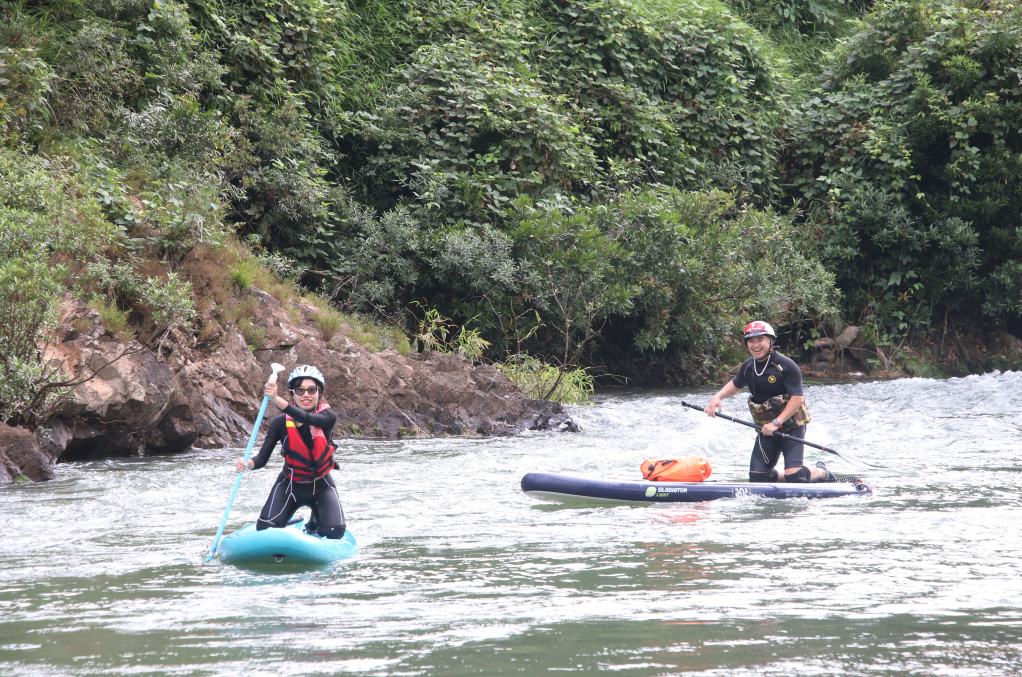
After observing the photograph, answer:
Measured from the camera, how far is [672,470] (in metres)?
8.54

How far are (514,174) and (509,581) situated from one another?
38.7ft

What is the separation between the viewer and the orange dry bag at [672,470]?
8523 mm

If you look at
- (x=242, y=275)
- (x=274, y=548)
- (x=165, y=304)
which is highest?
(x=242, y=275)

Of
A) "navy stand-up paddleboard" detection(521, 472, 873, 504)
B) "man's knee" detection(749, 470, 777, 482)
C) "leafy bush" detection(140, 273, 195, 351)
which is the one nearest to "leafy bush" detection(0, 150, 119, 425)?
"leafy bush" detection(140, 273, 195, 351)

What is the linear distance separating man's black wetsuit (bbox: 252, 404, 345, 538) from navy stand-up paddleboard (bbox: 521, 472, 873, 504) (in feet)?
7.49

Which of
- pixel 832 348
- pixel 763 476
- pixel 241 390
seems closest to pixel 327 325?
pixel 241 390

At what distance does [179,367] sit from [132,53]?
215 inches

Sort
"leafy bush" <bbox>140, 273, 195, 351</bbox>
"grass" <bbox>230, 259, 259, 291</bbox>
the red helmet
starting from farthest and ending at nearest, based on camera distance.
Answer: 1. "grass" <bbox>230, 259, 259, 291</bbox>
2. "leafy bush" <bbox>140, 273, 195, 351</bbox>
3. the red helmet

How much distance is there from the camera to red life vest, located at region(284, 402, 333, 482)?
254 inches

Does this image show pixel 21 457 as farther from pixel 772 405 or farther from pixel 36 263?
pixel 772 405

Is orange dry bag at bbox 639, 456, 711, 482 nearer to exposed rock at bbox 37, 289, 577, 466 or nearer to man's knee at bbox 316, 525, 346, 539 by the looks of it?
man's knee at bbox 316, 525, 346, 539

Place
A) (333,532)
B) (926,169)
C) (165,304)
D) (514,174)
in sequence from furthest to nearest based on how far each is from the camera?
(926,169)
(514,174)
(165,304)
(333,532)

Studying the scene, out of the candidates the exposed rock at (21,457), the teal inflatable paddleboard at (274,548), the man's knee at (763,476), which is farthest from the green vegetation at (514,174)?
the man's knee at (763,476)

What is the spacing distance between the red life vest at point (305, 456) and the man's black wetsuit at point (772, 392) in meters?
3.99
